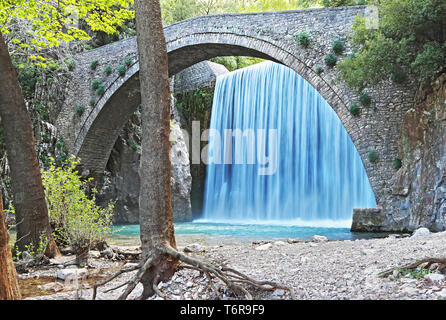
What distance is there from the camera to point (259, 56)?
1384 centimetres

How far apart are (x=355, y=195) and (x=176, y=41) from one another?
8304 mm

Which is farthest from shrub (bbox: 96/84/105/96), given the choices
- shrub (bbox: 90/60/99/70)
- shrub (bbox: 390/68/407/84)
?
shrub (bbox: 390/68/407/84)

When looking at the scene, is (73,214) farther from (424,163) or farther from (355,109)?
(355,109)

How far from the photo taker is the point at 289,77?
1639cm

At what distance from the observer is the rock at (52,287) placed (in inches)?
166

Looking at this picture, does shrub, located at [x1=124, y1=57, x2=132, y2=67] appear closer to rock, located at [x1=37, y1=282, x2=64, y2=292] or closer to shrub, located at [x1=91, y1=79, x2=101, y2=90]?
shrub, located at [x1=91, y1=79, x2=101, y2=90]

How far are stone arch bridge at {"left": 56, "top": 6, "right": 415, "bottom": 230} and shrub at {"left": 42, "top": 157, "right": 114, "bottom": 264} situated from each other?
A: 7.09 meters

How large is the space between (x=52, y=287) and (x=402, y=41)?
325 inches

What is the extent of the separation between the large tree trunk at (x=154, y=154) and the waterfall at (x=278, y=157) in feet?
37.3

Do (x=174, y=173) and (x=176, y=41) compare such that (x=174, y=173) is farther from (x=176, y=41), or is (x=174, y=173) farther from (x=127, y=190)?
(x=176, y=41)

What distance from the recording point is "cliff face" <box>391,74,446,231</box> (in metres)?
8.71

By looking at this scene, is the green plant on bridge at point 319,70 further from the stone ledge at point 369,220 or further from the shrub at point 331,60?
the stone ledge at point 369,220

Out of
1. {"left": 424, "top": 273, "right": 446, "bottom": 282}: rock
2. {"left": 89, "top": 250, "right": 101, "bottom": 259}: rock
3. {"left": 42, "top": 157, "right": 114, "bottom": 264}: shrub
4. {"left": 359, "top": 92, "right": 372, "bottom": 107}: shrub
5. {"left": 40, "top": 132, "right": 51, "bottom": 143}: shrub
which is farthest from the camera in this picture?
{"left": 40, "top": 132, "right": 51, "bottom": 143}: shrub

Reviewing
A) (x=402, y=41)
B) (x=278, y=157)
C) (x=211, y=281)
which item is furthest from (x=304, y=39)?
(x=211, y=281)
